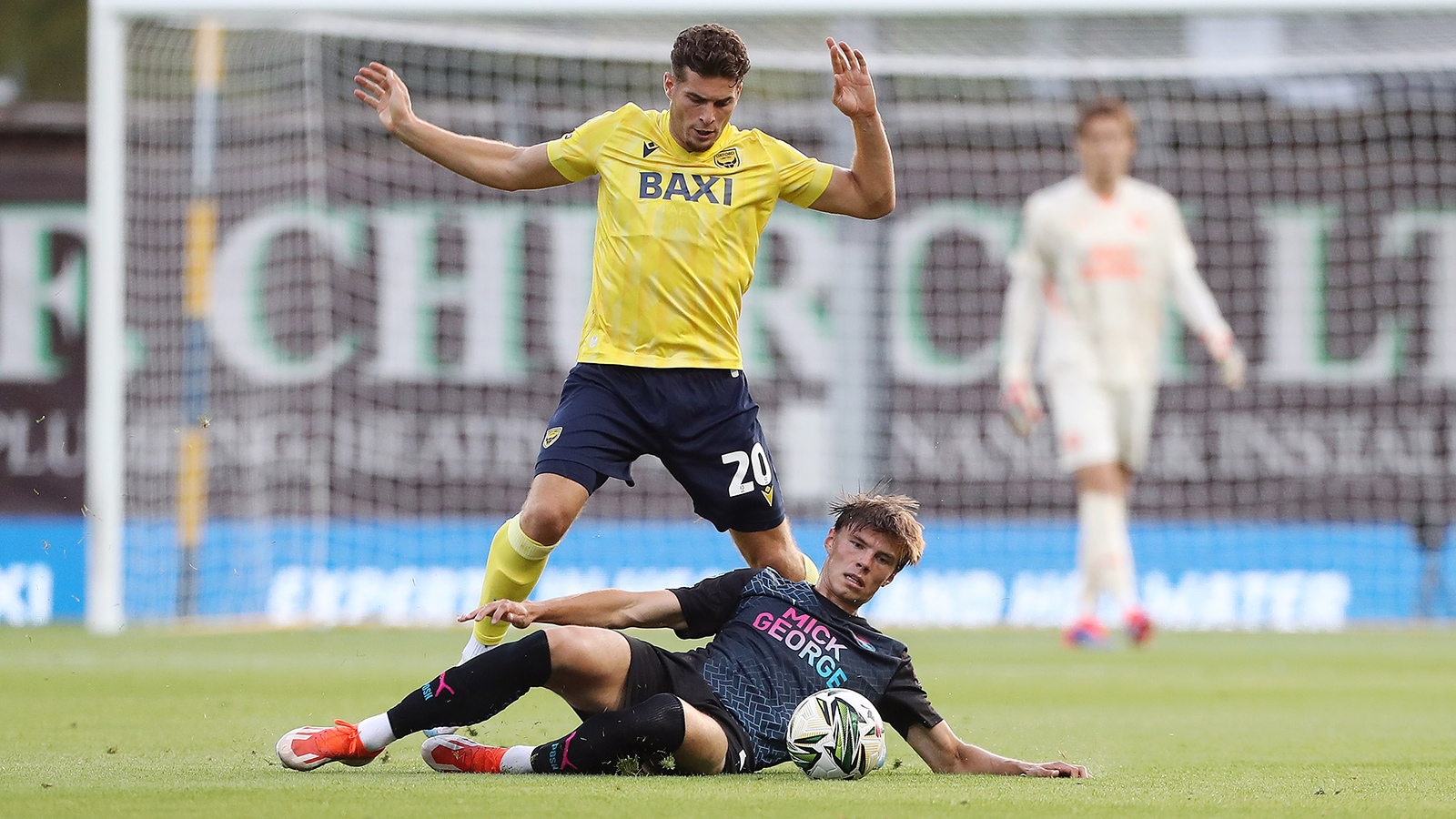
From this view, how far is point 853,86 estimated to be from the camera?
17.6 ft

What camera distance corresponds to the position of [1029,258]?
1059cm

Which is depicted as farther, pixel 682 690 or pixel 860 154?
pixel 860 154

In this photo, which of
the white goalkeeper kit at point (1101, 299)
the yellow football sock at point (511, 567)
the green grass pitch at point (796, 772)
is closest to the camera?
the green grass pitch at point (796, 772)

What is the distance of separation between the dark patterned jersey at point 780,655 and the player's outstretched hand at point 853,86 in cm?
140

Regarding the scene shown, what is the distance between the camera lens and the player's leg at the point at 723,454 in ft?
18.1

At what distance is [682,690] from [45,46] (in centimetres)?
2606

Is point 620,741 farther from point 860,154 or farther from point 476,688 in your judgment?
point 860,154

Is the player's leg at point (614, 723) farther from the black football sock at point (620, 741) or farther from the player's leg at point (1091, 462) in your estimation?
the player's leg at point (1091, 462)

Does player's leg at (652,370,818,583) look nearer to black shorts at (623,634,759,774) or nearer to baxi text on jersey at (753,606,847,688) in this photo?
baxi text on jersey at (753,606,847,688)

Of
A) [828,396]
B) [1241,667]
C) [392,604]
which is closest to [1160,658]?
[1241,667]

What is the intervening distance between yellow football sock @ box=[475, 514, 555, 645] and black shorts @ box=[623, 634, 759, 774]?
892mm

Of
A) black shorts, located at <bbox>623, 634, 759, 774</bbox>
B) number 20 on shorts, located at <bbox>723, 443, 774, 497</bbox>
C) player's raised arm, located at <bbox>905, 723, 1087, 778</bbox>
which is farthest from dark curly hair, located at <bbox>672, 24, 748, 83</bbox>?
player's raised arm, located at <bbox>905, 723, 1087, 778</bbox>

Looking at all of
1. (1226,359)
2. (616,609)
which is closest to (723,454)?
(616,609)

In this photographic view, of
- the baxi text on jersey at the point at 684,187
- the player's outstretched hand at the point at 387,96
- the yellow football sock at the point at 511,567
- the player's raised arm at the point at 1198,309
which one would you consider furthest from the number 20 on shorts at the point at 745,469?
the player's raised arm at the point at 1198,309
